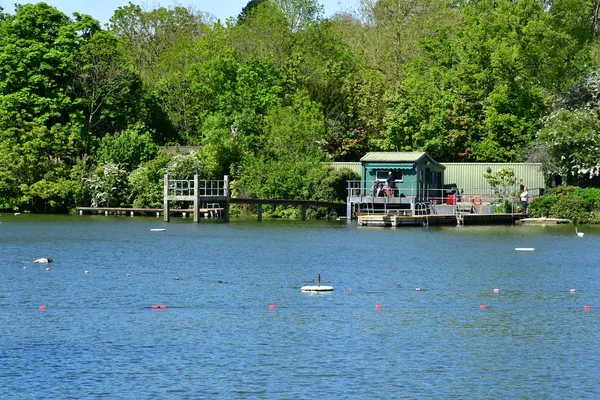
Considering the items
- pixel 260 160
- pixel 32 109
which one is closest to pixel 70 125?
pixel 32 109

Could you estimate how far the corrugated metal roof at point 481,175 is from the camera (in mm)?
86250

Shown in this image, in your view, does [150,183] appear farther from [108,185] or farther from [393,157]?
[393,157]

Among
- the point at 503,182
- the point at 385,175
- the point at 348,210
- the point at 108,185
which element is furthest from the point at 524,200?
the point at 108,185

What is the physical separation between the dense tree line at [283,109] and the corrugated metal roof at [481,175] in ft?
5.00

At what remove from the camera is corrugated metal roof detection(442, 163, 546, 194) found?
283ft

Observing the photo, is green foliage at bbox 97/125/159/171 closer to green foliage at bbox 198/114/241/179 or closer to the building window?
green foliage at bbox 198/114/241/179

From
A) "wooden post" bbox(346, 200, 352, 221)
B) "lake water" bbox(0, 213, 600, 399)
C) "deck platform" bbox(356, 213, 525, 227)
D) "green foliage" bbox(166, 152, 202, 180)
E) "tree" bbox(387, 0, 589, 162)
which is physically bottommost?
"lake water" bbox(0, 213, 600, 399)

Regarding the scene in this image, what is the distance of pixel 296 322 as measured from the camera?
103 feet

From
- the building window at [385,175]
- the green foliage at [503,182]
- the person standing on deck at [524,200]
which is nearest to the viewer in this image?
the person standing on deck at [524,200]

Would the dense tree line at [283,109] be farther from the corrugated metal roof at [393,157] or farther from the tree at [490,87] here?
the corrugated metal roof at [393,157]

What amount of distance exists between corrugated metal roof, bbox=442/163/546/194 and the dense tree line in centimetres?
152

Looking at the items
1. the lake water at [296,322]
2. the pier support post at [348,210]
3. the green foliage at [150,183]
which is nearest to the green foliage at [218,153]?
the green foliage at [150,183]

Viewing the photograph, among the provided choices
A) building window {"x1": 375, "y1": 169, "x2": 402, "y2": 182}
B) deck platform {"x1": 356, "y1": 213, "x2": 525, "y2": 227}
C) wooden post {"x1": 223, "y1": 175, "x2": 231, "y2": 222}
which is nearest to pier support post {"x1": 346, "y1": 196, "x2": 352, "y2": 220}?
deck platform {"x1": 356, "y1": 213, "x2": 525, "y2": 227}

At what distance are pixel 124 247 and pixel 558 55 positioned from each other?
4815 cm
